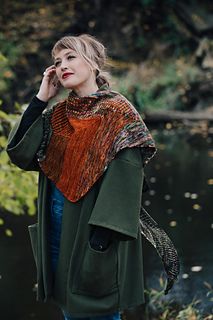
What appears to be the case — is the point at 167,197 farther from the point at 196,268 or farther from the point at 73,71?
the point at 73,71

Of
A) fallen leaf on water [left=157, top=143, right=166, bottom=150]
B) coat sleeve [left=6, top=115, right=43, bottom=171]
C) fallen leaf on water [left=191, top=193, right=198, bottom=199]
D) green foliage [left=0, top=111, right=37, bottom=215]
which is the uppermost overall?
coat sleeve [left=6, top=115, right=43, bottom=171]

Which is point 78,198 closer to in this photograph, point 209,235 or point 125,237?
point 125,237

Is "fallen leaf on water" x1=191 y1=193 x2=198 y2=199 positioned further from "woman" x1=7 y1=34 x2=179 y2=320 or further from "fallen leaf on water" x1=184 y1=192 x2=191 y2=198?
"woman" x1=7 y1=34 x2=179 y2=320

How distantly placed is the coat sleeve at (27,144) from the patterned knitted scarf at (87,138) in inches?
1.5

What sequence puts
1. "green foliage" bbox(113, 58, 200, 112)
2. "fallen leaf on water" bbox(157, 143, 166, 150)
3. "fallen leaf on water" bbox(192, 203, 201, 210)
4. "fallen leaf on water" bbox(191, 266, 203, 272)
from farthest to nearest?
"green foliage" bbox(113, 58, 200, 112)
"fallen leaf on water" bbox(157, 143, 166, 150)
"fallen leaf on water" bbox(192, 203, 201, 210)
"fallen leaf on water" bbox(191, 266, 203, 272)

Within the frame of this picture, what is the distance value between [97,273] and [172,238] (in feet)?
12.4

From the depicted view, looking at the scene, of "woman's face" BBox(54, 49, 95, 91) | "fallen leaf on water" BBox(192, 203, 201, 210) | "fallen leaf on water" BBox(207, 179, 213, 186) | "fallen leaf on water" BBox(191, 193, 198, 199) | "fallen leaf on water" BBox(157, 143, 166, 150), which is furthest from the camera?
"fallen leaf on water" BBox(157, 143, 166, 150)

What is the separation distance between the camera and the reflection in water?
4.95 metres

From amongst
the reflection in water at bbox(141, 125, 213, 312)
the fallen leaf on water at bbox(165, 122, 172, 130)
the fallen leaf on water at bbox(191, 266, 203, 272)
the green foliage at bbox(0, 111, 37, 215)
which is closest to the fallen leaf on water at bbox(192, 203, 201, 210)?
the reflection in water at bbox(141, 125, 213, 312)

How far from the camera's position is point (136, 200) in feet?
7.29

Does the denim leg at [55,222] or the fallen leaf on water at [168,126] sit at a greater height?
the denim leg at [55,222]

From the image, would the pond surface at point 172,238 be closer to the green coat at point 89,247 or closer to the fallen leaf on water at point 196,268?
the fallen leaf on water at point 196,268

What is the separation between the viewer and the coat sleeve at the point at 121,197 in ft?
7.13

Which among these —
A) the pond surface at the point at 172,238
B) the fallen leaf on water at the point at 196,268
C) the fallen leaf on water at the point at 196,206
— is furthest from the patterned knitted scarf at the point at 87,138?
the fallen leaf on water at the point at 196,206
